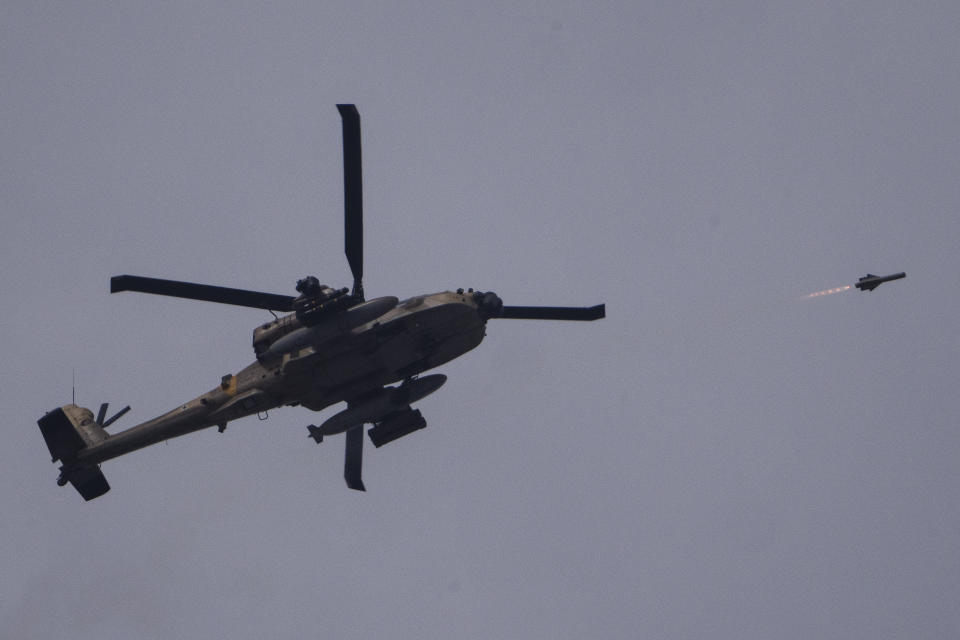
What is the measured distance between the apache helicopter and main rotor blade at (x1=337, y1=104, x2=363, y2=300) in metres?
Answer: 0.05

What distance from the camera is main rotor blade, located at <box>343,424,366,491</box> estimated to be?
102ft

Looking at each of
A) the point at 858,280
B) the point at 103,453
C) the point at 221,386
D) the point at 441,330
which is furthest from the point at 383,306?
the point at 858,280

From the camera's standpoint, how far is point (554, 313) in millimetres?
31594

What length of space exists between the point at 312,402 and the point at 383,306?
3.78 m

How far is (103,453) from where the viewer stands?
33906 millimetres

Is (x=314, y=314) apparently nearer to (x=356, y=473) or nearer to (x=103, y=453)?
(x=356, y=473)

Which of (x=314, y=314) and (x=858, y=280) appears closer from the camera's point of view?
(x=314, y=314)

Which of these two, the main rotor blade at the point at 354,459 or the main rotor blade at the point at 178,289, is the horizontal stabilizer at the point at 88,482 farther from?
the main rotor blade at the point at 354,459

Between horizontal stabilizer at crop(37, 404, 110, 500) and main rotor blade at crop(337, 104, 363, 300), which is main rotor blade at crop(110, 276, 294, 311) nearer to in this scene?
main rotor blade at crop(337, 104, 363, 300)

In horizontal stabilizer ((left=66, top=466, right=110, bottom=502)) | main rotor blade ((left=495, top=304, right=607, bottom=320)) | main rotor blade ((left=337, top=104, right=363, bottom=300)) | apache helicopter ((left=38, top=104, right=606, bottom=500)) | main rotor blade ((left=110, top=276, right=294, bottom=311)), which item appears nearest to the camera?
main rotor blade ((left=337, top=104, right=363, bottom=300))

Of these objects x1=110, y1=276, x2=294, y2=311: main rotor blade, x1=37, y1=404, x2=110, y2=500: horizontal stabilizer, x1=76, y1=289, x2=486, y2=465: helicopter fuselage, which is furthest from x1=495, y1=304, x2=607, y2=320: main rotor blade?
x1=37, y1=404, x2=110, y2=500: horizontal stabilizer

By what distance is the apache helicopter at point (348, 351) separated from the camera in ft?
99.9

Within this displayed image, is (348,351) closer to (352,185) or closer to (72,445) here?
(352,185)

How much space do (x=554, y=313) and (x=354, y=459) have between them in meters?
6.88
